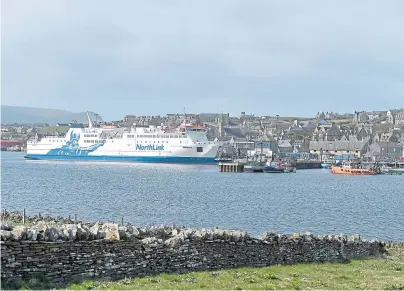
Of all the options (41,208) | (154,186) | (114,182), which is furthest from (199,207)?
(114,182)

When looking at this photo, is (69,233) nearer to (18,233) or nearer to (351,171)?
(18,233)

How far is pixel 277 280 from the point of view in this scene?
551 inches

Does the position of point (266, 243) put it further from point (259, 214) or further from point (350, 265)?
point (259, 214)

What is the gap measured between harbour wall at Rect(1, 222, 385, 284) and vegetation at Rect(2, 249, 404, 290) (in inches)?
11.9

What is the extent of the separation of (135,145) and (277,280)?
431 ft

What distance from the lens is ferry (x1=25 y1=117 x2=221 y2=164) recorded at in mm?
138875

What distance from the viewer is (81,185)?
3056 inches

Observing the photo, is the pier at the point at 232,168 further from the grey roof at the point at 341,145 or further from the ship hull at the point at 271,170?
the grey roof at the point at 341,145

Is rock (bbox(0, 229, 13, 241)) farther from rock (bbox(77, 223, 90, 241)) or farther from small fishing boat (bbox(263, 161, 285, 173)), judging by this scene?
small fishing boat (bbox(263, 161, 285, 173))

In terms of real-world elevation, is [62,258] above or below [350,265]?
above

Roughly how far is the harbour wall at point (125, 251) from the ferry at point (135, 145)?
121 metres

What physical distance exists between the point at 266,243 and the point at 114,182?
68401 mm

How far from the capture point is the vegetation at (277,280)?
1205 centimetres

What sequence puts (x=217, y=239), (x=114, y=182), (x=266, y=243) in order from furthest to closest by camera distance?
1. (x=114, y=182)
2. (x=266, y=243)
3. (x=217, y=239)
